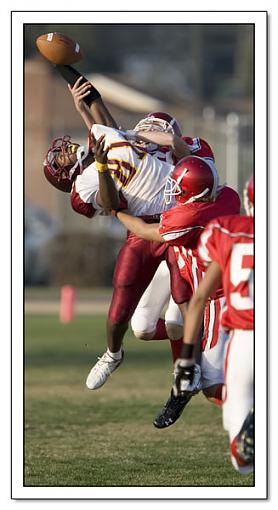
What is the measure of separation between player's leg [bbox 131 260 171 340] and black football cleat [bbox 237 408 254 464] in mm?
1641

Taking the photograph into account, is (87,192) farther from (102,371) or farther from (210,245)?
(210,245)

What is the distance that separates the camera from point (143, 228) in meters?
5.59

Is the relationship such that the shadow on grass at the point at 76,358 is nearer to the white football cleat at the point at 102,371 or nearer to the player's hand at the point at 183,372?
the white football cleat at the point at 102,371

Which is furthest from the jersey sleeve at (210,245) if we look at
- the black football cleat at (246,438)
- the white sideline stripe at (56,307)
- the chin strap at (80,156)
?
the white sideline stripe at (56,307)

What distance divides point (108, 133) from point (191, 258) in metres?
0.71

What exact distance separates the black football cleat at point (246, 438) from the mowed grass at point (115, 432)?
1.23 meters

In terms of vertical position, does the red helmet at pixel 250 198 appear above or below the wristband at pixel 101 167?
below

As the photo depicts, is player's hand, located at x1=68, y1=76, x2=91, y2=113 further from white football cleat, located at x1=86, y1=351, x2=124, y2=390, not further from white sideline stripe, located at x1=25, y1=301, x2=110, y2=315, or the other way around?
white sideline stripe, located at x1=25, y1=301, x2=110, y2=315

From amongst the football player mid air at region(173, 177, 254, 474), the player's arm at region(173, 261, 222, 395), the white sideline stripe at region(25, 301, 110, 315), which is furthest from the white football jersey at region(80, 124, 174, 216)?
the white sideline stripe at region(25, 301, 110, 315)

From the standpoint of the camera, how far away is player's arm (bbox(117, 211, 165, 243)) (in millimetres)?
5559

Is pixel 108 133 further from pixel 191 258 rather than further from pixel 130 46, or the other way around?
pixel 130 46

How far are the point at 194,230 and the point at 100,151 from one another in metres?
0.57

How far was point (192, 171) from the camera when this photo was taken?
5.29 m

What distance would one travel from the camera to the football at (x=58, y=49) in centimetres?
566
